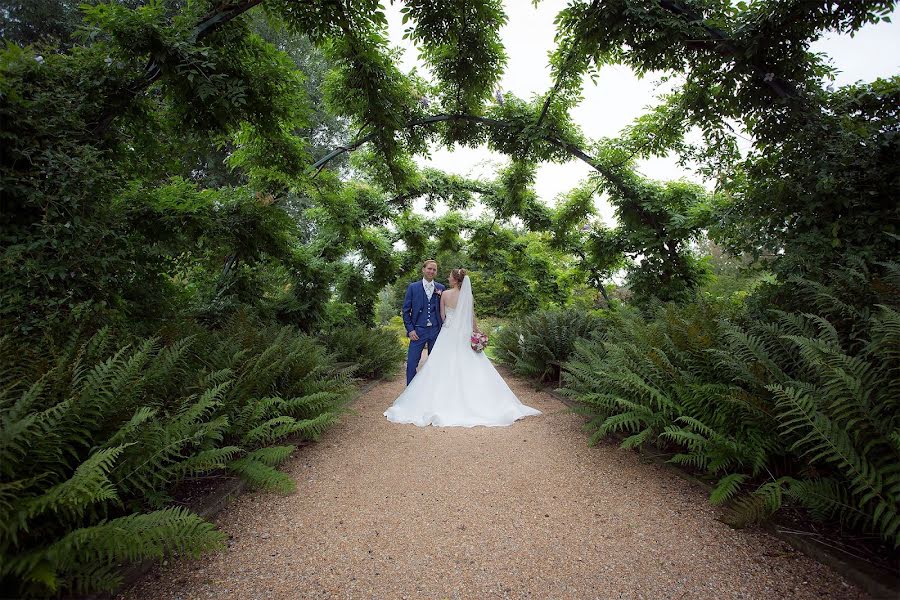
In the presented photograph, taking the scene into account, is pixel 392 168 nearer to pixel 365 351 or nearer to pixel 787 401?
pixel 365 351

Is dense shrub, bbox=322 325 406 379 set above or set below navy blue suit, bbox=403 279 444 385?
below

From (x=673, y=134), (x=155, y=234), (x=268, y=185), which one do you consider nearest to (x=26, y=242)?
(x=155, y=234)

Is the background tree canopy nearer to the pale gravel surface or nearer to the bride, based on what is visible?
the pale gravel surface

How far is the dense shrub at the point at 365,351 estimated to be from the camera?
28.8 feet

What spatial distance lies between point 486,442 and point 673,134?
229 inches

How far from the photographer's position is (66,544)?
1687 millimetres

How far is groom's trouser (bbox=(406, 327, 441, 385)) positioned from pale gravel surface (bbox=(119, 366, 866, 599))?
300 centimetres

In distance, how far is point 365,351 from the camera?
30.4ft

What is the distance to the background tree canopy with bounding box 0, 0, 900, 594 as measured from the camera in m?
2.40

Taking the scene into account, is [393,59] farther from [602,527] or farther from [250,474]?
[602,527]

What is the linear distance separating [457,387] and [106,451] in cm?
474

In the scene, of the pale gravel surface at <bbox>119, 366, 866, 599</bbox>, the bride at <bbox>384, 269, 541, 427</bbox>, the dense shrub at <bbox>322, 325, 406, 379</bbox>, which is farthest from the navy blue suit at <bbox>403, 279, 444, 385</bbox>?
the pale gravel surface at <bbox>119, 366, 866, 599</bbox>

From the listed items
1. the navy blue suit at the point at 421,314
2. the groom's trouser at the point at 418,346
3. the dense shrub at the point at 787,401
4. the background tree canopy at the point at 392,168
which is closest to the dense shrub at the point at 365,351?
the groom's trouser at the point at 418,346

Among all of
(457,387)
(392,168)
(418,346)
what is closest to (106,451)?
(457,387)
